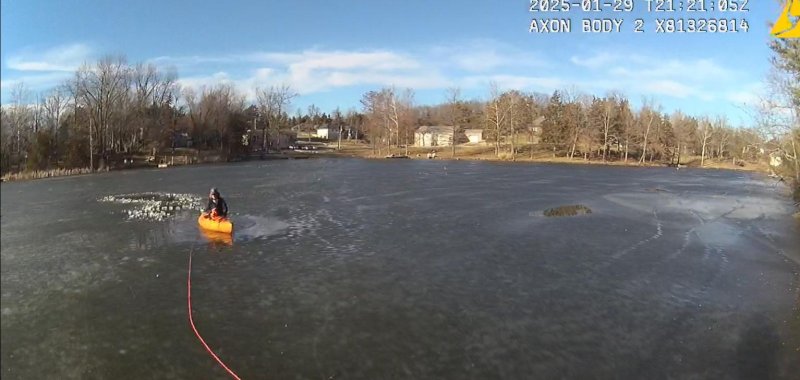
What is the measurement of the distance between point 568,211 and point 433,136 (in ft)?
302

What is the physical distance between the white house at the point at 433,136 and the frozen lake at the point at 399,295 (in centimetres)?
9285

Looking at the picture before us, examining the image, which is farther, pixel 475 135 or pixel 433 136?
pixel 475 135

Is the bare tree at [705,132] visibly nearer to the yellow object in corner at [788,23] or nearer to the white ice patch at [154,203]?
the yellow object in corner at [788,23]

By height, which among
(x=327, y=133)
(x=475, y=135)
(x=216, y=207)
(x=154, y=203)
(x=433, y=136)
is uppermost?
(x=327, y=133)

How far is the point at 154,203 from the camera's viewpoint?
3036 centimetres

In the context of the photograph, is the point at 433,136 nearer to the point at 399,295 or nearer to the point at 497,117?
the point at 497,117

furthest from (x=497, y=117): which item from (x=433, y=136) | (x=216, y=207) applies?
(x=216, y=207)

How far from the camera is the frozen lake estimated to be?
403 inches

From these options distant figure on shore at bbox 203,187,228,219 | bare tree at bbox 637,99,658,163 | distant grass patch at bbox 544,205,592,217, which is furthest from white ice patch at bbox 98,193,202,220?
bare tree at bbox 637,99,658,163

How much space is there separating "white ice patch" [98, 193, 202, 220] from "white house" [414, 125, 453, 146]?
294ft

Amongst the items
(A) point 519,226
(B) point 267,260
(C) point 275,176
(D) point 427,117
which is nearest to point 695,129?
(D) point 427,117

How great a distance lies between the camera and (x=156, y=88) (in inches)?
3204

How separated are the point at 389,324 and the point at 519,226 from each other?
1384 cm

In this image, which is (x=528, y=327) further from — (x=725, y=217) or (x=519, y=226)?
(x=725, y=217)
